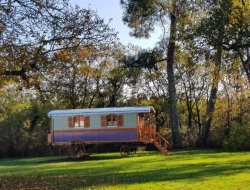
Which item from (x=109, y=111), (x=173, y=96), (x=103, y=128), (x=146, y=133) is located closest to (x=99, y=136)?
(x=103, y=128)

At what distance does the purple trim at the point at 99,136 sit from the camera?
29844 mm

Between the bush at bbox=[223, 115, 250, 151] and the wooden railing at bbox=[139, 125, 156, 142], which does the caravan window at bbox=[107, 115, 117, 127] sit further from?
the bush at bbox=[223, 115, 250, 151]

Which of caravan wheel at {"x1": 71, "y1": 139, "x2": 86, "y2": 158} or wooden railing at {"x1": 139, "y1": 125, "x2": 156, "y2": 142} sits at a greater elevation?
wooden railing at {"x1": 139, "y1": 125, "x2": 156, "y2": 142}

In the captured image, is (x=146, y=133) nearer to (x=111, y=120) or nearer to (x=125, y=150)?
(x=125, y=150)

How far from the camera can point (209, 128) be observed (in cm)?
3594

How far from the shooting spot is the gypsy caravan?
29.8 metres

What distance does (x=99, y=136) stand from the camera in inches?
1188

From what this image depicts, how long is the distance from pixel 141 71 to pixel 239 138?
47.1ft

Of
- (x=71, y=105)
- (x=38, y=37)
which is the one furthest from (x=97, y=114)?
(x=38, y=37)

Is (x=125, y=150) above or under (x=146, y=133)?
under

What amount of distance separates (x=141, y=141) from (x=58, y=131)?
18.9ft

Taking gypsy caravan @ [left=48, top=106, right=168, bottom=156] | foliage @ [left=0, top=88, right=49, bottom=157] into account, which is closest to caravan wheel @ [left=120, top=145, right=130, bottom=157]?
gypsy caravan @ [left=48, top=106, right=168, bottom=156]

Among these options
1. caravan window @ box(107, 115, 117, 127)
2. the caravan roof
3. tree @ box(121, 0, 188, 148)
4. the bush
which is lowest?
the bush

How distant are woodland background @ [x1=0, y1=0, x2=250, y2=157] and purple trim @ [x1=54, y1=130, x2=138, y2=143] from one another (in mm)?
3007
